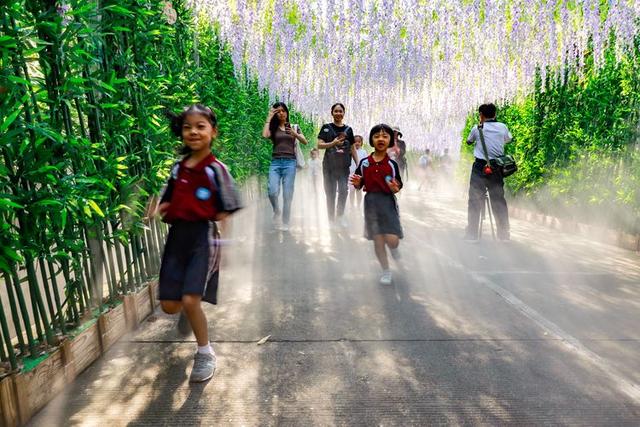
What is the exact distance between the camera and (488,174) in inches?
275

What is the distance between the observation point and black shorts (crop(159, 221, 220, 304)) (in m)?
2.80

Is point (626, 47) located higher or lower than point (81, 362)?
higher

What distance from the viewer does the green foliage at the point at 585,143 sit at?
7.45 metres

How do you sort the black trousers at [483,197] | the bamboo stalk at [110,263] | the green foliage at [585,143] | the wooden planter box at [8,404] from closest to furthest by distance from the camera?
the wooden planter box at [8,404], the bamboo stalk at [110,263], the black trousers at [483,197], the green foliage at [585,143]

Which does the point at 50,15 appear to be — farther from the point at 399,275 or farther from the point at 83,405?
the point at 399,275

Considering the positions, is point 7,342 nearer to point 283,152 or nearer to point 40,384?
point 40,384

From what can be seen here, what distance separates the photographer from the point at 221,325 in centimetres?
367

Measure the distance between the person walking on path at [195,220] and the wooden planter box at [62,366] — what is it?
0.56 m

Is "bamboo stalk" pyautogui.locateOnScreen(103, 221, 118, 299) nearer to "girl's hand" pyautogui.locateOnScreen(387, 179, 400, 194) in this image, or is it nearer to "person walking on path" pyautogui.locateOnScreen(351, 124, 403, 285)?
"person walking on path" pyautogui.locateOnScreen(351, 124, 403, 285)

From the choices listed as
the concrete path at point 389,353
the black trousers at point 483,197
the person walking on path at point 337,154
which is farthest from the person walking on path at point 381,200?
the black trousers at point 483,197

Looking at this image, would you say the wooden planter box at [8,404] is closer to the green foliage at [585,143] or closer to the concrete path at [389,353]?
the concrete path at [389,353]

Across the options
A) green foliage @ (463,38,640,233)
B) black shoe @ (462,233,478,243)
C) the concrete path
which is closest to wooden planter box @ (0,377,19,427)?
the concrete path

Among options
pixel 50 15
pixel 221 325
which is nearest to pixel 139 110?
pixel 50 15

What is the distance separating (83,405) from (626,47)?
29.6 ft
